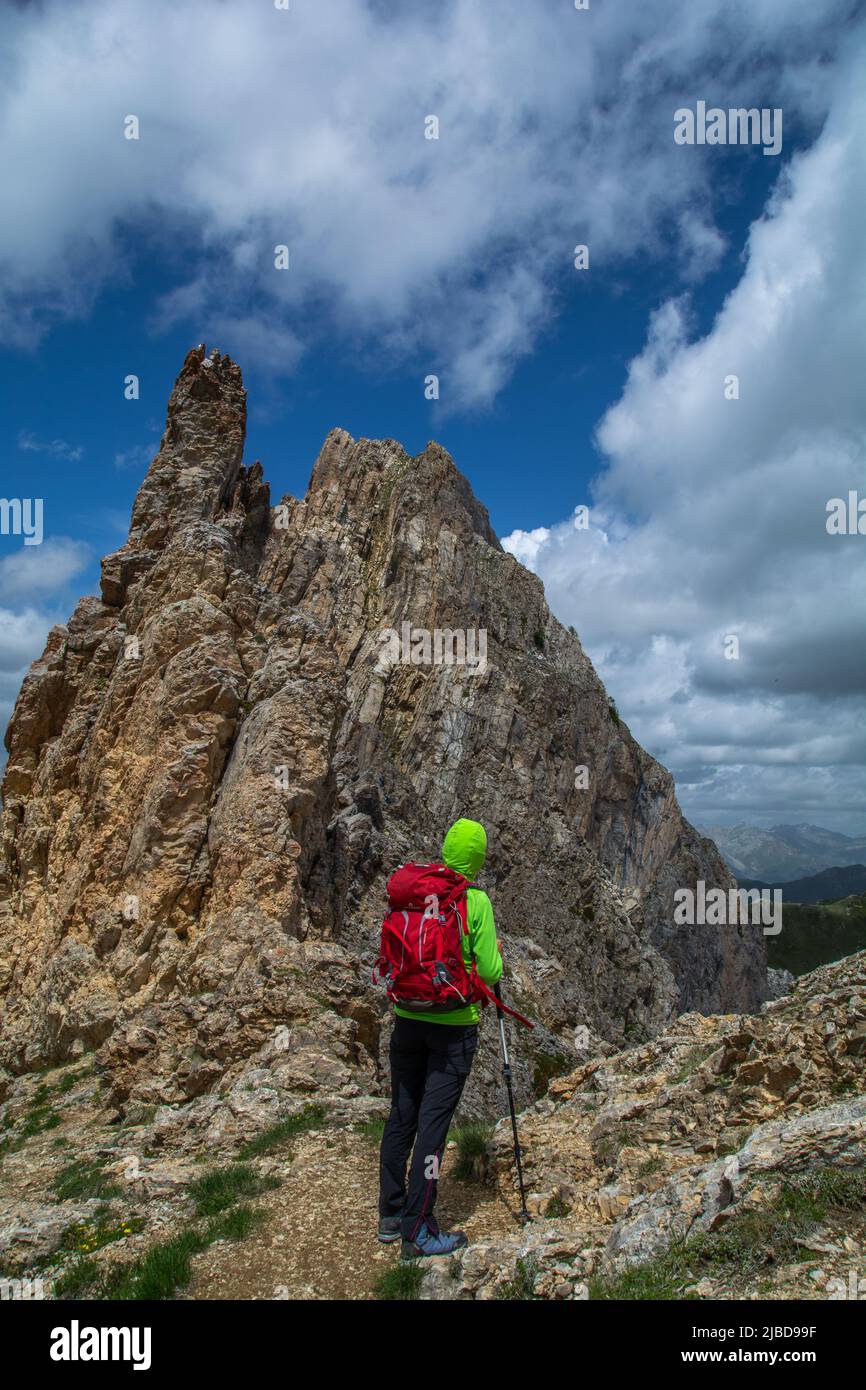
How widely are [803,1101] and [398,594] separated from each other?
61.9m

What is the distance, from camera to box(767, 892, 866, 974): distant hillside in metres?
154

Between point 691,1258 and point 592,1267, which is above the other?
point 691,1258

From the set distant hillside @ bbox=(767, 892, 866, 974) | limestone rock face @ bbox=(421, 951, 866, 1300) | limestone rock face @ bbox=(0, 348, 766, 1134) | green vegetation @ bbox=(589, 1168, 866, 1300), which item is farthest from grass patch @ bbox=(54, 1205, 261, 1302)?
distant hillside @ bbox=(767, 892, 866, 974)

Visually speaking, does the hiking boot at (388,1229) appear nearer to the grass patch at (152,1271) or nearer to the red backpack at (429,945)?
the grass patch at (152,1271)

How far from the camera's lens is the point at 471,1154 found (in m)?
8.48

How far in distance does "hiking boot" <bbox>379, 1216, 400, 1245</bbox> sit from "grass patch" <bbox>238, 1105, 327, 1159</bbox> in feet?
8.98

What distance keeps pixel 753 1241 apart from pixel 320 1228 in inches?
159

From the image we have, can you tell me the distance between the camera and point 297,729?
1831 centimetres

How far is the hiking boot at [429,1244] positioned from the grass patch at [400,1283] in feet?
0.69

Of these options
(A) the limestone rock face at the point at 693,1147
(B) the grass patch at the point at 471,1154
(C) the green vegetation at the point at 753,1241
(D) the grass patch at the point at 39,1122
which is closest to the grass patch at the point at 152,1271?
(A) the limestone rock face at the point at 693,1147

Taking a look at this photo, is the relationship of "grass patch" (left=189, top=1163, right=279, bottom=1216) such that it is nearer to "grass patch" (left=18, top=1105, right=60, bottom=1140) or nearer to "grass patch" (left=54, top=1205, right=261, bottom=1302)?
"grass patch" (left=54, top=1205, right=261, bottom=1302)

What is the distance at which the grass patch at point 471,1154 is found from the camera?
8344mm
